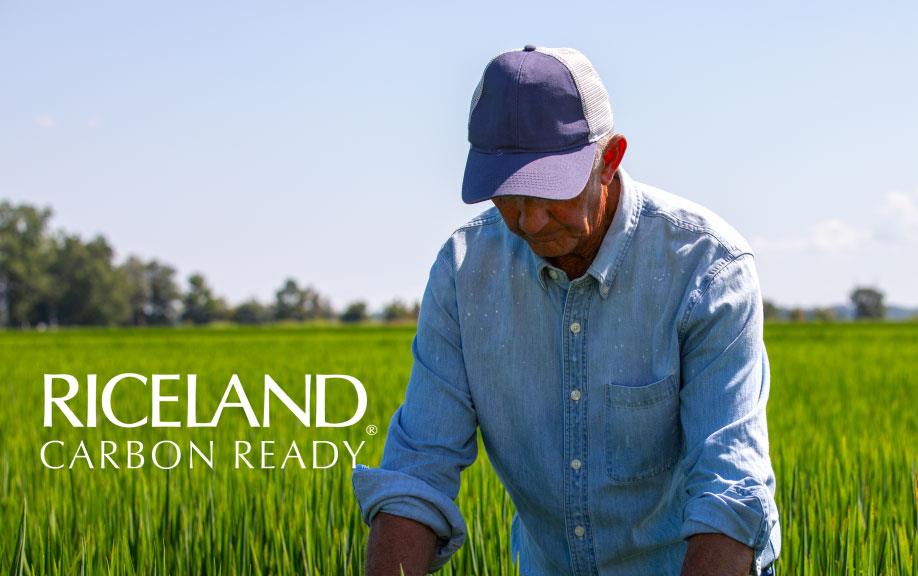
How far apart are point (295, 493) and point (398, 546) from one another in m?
1.44

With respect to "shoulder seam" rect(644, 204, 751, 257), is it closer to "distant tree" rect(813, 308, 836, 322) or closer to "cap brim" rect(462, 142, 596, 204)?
"cap brim" rect(462, 142, 596, 204)

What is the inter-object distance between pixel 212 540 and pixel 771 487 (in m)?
1.47

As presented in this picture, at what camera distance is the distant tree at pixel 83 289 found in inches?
2618

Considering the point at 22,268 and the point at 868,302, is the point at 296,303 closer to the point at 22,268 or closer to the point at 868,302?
A: the point at 22,268

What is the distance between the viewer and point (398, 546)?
1.42m

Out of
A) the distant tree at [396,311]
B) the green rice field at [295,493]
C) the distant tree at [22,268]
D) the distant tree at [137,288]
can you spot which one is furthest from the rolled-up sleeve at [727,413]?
the distant tree at [137,288]

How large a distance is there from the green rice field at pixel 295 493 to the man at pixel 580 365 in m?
0.52

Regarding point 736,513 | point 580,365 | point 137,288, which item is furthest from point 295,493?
point 137,288

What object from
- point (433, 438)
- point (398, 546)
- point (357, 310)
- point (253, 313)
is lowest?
point (253, 313)

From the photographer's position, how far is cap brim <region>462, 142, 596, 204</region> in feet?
4.14

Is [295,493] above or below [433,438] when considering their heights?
below

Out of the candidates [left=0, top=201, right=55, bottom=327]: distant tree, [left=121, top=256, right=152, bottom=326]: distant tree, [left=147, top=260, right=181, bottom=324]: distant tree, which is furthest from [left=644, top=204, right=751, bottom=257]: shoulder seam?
[left=147, top=260, right=181, bottom=324]: distant tree

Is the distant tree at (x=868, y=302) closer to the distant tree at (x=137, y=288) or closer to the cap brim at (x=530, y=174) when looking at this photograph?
the distant tree at (x=137, y=288)

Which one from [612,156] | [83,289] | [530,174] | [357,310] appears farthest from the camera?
[83,289]
